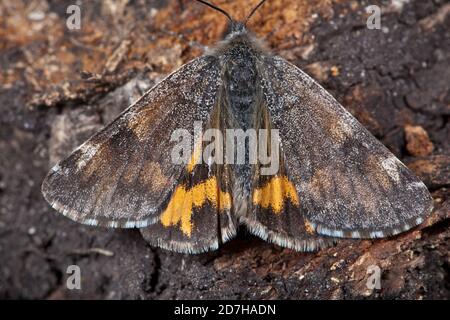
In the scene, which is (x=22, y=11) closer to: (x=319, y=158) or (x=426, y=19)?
(x=319, y=158)

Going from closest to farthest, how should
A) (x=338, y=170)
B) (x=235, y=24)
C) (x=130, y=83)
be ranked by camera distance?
(x=338, y=170), (x=235, y=24), (x=130, y=83)

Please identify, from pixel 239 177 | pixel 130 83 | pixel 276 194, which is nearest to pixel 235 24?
pixel 130 83

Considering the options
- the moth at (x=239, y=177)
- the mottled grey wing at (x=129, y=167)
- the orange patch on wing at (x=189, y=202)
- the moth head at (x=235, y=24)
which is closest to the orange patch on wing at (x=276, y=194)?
the moth at (x=239, y=177)

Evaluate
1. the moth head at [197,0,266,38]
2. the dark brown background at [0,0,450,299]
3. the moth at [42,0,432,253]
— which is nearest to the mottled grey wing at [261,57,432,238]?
the moth at [42,0,432,253]

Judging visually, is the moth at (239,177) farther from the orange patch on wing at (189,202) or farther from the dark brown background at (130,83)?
the dark brown background at (130,83)

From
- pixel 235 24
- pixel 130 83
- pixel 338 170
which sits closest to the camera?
pixel 338 170

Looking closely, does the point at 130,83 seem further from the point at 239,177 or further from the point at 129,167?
the point at 239,177
